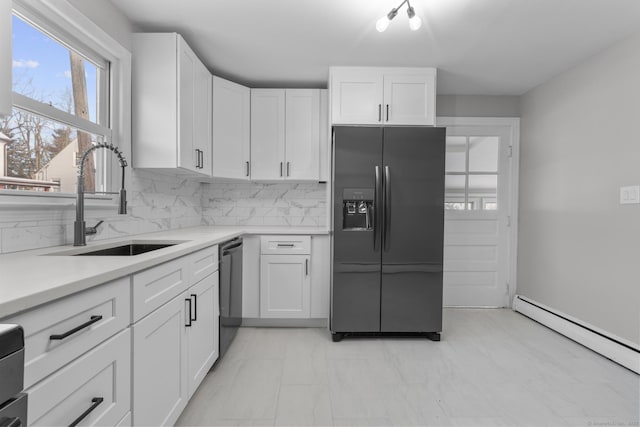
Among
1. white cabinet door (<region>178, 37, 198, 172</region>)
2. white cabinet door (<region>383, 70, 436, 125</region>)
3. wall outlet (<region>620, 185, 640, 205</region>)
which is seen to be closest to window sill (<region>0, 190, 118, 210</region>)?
white cabinet door (<region>178, 37, 198, 172</region>)

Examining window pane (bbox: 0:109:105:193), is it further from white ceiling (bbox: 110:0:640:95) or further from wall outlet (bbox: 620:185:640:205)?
wall outlet (bbox: 620:185:640:205)

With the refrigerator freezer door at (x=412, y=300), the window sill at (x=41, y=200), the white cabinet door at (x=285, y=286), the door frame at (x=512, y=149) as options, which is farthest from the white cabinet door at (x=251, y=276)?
the door frame at (x=512, y=149)

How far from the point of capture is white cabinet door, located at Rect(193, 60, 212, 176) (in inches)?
102

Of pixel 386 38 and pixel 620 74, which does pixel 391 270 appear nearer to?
pixel 386 38

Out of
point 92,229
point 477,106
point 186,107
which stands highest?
point 477,106

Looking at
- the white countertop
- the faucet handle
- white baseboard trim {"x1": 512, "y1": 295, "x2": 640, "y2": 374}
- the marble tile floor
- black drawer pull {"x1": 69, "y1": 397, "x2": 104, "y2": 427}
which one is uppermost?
the faucet handle

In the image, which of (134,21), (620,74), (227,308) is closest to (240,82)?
(134,21)

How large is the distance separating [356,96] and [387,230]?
1.25m

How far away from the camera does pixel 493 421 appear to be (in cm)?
173

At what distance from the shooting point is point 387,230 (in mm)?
2707

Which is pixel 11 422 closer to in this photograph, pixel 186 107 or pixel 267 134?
pixel 186 107

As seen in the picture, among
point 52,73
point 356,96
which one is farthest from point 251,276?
point 52,73

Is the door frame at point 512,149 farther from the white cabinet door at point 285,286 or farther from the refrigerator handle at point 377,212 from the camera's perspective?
the white cabinet door at point 285,286

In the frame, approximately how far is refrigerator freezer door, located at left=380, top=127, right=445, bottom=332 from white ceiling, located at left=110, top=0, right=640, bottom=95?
2.23 ft
